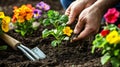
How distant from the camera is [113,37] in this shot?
2.22 meters

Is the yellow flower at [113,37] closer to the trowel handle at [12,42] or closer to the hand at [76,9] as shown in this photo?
the hand at [76,9]

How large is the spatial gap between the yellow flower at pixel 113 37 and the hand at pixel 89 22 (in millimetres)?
457

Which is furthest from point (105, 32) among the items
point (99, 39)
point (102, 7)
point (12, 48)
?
point (12, 48)

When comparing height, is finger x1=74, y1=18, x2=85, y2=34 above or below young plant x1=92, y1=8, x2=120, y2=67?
above

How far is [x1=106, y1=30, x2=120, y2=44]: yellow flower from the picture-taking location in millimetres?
2200

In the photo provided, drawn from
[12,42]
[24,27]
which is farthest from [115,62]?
[24,27]

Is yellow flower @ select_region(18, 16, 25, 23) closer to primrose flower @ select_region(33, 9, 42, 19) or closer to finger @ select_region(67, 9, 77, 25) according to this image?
primrose flower @ select_region(33, 9, 42, 19)

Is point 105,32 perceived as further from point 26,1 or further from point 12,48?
point 26,1

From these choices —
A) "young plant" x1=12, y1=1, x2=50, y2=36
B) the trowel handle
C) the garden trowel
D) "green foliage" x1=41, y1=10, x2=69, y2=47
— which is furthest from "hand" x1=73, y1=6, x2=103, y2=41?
"young plant" x1=12, y1=1, x2=50, y2=36

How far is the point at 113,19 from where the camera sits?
8.20 feet

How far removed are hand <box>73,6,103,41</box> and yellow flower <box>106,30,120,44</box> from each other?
1.50ft

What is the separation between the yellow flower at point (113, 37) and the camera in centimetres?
220

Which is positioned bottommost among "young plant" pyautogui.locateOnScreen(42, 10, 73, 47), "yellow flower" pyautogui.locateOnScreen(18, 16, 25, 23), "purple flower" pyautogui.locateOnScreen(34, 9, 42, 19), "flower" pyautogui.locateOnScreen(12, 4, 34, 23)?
"young plant" pyautogui.locateOnScreen(42, 10, 73, 47)

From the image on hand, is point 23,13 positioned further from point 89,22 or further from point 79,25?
point 89,22
